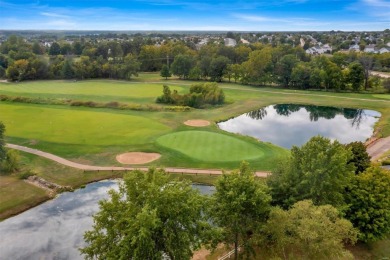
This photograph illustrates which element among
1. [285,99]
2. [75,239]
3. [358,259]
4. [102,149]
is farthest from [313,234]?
[285,99]

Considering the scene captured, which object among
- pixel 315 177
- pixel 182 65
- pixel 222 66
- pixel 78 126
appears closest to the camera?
pixel 315 177

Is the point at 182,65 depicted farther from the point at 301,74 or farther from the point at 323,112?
the point at 323,112

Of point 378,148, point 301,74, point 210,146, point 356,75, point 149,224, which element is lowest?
point 210,146

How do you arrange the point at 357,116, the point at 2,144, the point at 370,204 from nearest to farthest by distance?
1. the point at 370,204
2. the point at 2,144
3. the point at 357,116

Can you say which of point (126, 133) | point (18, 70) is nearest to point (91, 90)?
point (18, 70)

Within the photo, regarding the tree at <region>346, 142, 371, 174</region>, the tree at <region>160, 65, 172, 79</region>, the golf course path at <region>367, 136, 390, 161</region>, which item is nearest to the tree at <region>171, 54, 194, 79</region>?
the tree at <region>160, 65, 172, 79</region>

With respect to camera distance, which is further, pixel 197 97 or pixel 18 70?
pixel 18 70

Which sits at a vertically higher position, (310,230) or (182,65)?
(182,65)
